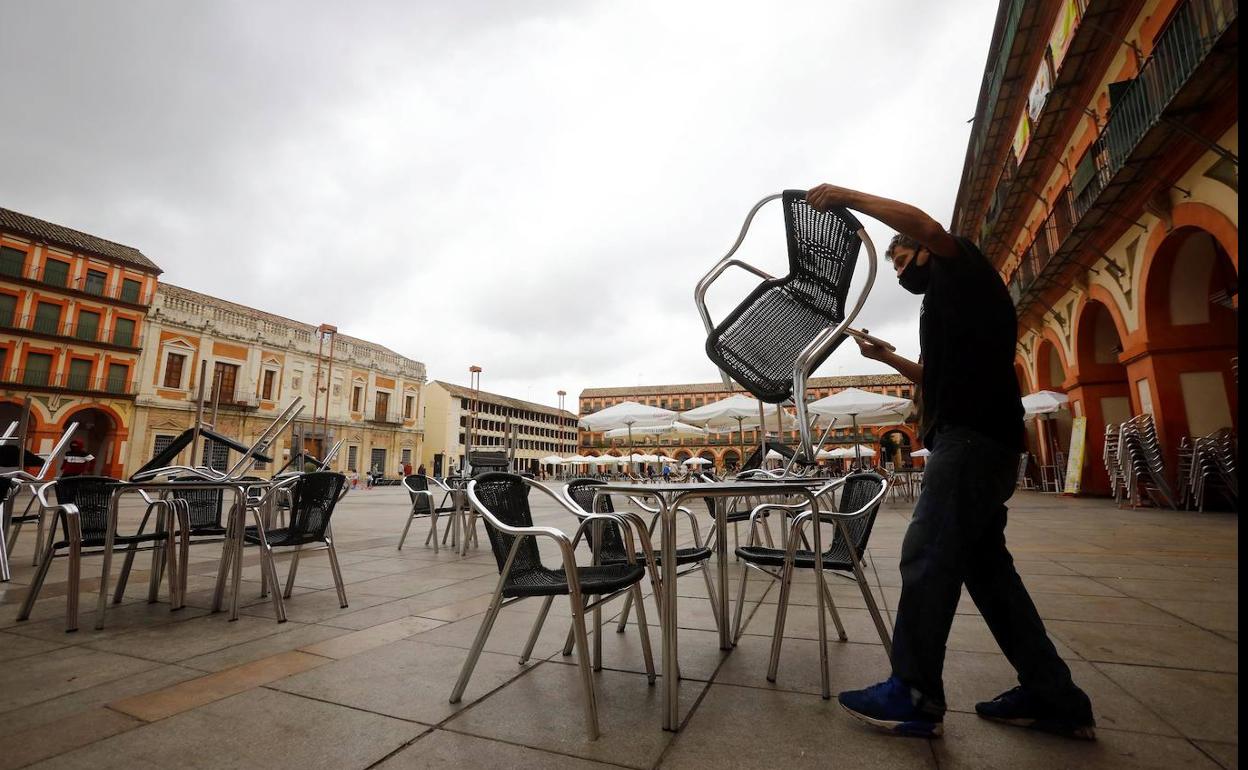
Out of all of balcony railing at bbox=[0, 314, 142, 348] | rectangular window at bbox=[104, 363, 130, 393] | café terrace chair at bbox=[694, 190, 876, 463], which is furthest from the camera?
rectangular window at bbox=[104, 363, 130, 393]

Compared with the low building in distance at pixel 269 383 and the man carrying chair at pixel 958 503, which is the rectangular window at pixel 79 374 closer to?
the low building in distance at pixel 269 383

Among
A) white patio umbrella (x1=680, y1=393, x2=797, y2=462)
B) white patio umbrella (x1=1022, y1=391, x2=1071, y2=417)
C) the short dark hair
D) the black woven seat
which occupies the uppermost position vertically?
white patio umbrella (x1=1022, y1=391, x2=1071, y2=417)

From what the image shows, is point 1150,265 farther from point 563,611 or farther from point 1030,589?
point 563,611

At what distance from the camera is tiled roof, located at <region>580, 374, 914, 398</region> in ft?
172

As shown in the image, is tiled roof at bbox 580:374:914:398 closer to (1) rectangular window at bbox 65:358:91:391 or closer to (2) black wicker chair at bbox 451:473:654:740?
(1) rectangular window at bbox 65:358:91:391

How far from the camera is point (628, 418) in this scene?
10.7 m

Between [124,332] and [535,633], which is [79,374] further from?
[535,633]

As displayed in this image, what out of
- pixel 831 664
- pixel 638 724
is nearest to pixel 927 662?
pixel 831 664

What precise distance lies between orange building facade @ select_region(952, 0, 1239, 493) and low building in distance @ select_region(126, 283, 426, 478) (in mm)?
27289

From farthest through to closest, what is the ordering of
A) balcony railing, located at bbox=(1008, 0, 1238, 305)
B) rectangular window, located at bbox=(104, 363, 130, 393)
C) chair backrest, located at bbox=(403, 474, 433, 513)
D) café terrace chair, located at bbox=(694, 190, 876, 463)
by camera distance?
rectangular window, located at bbox=(104, 363, 130, 393) < chair backrest, located at bbox=(403, 474, 433, 513) < balcony railing, located at bbox=(1008, 0, 1238, 305) < café terrace chair, located at bbox=(694, 190, 876, 463)

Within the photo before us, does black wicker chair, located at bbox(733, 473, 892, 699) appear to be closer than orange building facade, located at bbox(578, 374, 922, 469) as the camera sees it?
Yes

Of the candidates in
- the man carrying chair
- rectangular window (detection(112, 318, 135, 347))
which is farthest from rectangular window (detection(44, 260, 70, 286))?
the man carrying chair

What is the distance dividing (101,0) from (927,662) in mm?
7061

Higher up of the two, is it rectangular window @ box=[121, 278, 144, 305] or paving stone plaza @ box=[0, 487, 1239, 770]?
rectangular window @ box=[121, 278, 144, 305]
